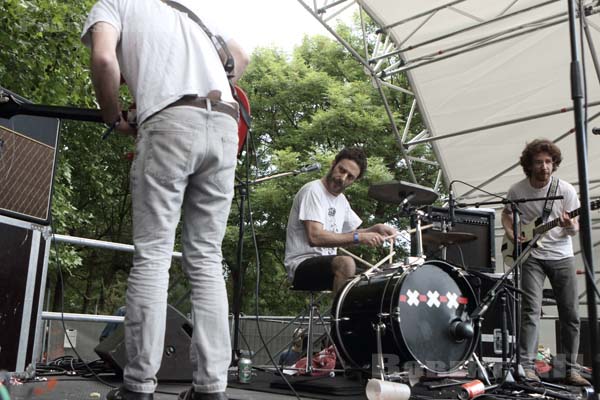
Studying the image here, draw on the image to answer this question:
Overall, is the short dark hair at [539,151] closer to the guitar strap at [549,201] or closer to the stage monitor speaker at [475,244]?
the guitar strap at [549,201]

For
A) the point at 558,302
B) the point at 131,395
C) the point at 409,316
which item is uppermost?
the point at 558,302

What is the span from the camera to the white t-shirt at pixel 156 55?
7.98 feet

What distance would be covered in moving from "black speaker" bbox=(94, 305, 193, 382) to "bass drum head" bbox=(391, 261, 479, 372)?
A: 1.27 meters

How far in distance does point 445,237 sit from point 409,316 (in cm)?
120

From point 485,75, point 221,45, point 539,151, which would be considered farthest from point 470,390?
point 485,75

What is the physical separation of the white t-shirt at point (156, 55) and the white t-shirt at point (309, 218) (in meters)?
2.18

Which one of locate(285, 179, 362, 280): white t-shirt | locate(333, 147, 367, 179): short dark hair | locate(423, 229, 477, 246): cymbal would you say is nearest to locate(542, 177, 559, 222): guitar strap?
locate(423, 229, 477, 246): cymbal

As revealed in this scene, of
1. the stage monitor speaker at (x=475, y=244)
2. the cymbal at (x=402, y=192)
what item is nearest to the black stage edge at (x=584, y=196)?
the cymbal at (x=402, y=192)

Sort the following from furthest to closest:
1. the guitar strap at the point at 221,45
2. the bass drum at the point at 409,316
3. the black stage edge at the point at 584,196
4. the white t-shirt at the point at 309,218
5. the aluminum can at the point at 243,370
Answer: the white t-shirt at the point at 309,218
the aluminum can at the point at 243,370
the bass drum at the point at 409,316
the guitar strap at the point at 221,45
the black stage edge at the point at 584,196

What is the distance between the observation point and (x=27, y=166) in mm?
3701

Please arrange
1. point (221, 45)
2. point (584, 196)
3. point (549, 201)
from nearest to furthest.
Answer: point (584, 196)
point (221, 45)
point (549, 201)

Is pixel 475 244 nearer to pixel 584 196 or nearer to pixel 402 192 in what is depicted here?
pixel 402 192

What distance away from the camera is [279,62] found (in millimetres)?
18188

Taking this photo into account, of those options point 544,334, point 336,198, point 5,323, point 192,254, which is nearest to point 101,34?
point 192,254
